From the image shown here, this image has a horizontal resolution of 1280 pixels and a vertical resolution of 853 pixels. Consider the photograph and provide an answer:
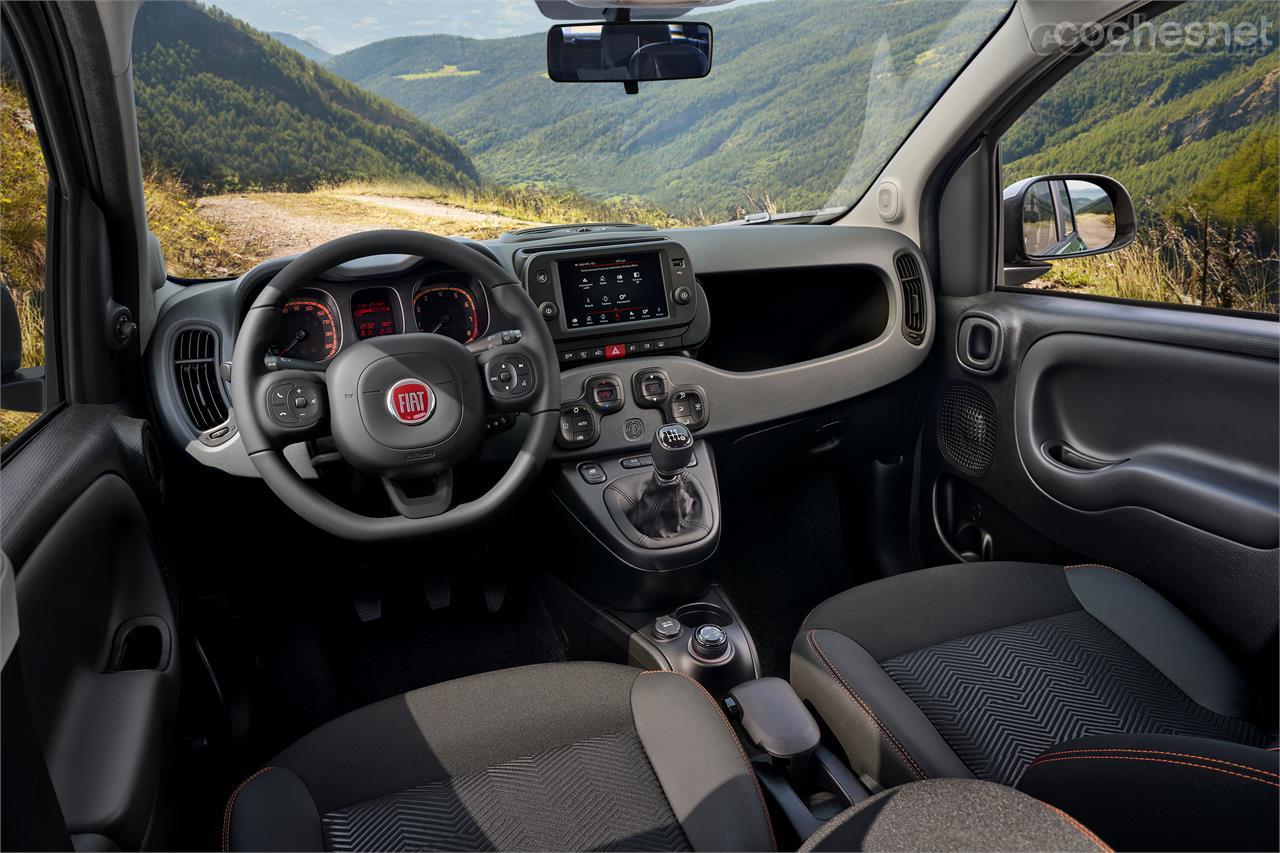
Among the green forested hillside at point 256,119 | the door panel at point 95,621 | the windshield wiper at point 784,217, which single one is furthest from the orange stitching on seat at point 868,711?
the green forested hillside at point 256,119

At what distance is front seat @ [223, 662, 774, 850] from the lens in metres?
1.21

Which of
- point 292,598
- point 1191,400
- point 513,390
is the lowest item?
point 292,598

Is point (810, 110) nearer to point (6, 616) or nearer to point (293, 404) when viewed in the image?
point (293, 404)

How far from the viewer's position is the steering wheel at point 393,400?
1.64 meters

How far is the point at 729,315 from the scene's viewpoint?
263 centimetres

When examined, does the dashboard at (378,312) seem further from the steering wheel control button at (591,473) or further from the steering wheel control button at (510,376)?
the steering wheel control button at (591,473)

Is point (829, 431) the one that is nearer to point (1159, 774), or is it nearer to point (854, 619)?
point (854, 619)

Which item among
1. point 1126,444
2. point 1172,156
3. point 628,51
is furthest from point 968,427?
point 628,51

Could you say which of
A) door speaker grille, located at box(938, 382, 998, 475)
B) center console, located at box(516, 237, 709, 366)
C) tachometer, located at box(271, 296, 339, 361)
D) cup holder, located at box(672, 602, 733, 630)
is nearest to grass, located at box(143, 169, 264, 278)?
→ tachometer, located at box(271, 296, 339, 361)

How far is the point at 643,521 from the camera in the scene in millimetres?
2119

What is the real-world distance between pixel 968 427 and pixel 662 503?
1.02 metres

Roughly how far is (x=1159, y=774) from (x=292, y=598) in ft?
7.52

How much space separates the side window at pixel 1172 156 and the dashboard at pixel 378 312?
1.60 metres

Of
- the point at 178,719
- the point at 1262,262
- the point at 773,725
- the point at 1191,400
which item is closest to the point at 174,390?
the point at 178,719
